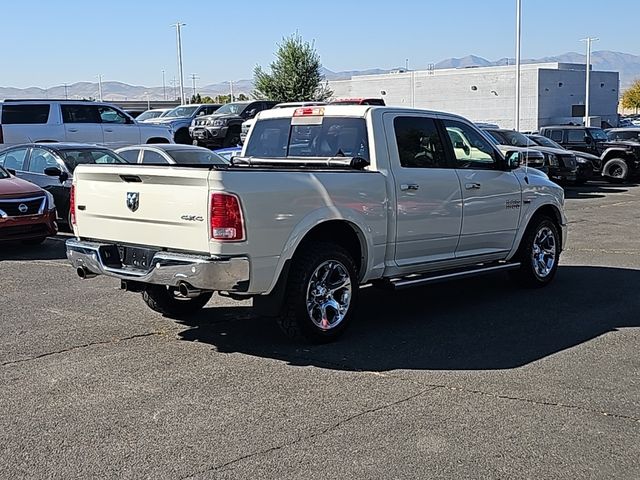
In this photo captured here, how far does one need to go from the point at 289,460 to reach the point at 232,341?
2.67m

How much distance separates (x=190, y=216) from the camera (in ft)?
21.1

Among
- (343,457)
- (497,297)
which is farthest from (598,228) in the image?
(343,457)

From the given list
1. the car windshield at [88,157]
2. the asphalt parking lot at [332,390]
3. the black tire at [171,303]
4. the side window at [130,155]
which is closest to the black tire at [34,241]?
the car windshield at [88,157]

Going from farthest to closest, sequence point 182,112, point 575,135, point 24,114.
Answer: point 182,112 < point 575,135 < point 24,114

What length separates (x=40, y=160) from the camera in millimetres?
14836

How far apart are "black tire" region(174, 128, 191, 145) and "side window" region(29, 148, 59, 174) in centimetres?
1682

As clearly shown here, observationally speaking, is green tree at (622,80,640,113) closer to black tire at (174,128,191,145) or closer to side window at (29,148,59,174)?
black tire at (174,128,191,145)

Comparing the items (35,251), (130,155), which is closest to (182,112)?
→ (130,155)

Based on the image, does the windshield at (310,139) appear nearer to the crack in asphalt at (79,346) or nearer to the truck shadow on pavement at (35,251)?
the crack in asphalt at (79,346)

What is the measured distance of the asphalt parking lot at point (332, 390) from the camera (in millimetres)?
4703

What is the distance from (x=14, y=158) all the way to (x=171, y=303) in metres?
8.62

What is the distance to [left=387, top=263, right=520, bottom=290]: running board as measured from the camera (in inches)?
304

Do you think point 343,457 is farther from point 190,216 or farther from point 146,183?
point 146,183

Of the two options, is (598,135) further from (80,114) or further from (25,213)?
(25,213)
